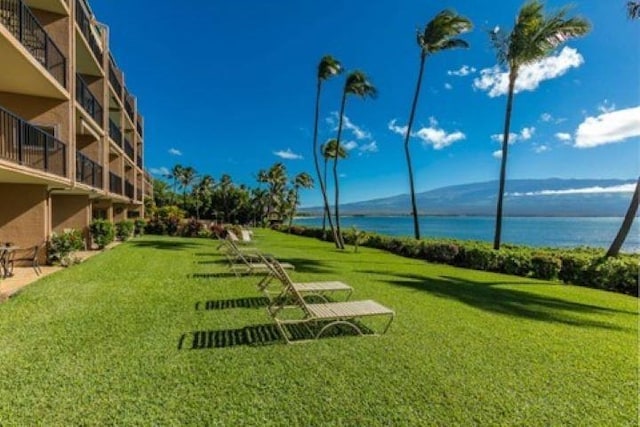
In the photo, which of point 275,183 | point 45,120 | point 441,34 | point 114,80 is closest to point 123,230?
point 114,80

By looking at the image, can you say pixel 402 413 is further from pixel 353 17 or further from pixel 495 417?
pixel 353 17

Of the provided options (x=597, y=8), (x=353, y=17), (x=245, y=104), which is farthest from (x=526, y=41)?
(x=245, y=104)

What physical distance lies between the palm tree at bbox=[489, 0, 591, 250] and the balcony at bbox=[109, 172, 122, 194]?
19.9 m

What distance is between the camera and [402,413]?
11.3ft

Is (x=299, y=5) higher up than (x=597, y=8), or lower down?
higher up

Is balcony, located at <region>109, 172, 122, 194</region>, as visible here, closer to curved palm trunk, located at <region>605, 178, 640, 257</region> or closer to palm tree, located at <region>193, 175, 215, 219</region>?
curved palm trunk, located at <region>605, 178, 640, 257</region>

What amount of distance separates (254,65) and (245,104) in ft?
64.1

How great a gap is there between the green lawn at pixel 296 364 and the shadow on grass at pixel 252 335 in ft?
0.15

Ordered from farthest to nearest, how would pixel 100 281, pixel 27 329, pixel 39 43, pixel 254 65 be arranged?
1. pixel 254 65
2. pixel 39 43
3. pixel 100 281
4. pixel 27 329

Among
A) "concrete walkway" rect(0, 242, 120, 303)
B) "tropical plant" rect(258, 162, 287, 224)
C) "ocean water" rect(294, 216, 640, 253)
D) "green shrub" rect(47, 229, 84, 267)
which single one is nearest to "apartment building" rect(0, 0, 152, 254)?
"green shrub" rect(47, 229, 84, 267)

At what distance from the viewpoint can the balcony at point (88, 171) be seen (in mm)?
13367

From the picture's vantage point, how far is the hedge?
11.4 metres

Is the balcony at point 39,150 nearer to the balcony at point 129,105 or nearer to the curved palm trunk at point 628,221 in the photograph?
the balcony at point 129,105

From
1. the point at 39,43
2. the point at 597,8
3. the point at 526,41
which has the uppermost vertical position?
the point at 597,8
